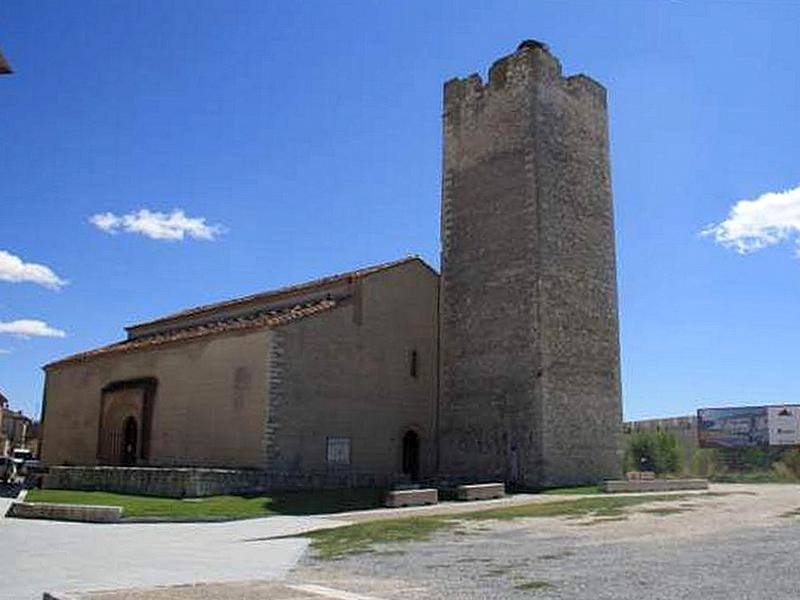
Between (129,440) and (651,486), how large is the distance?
20227 mm

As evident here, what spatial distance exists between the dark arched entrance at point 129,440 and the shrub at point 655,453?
33.6m

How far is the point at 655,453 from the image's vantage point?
59000mm

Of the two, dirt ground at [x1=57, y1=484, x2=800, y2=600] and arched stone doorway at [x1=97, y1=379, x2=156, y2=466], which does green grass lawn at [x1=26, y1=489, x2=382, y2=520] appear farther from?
arched stone doorway at [x1=97, y1=379, x2=156, y2=466]

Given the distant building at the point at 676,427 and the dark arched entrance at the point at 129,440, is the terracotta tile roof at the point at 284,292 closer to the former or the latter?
the dark arched entrance at the point at 129,440

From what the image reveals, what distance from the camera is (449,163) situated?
1374 inches

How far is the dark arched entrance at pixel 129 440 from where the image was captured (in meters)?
34.0

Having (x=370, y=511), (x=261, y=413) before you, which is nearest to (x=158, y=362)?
(x=261, y=413)

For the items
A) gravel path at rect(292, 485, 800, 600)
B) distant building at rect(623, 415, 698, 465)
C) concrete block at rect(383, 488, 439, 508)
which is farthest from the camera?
distant building at rect(623, 415, 698, 465)

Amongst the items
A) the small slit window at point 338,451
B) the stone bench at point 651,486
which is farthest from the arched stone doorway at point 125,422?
the stone bench at point 651,486

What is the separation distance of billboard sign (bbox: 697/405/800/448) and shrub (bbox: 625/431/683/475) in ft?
8.63

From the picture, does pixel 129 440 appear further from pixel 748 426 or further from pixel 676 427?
pixel 676 427

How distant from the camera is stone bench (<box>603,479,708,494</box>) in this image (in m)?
26.6

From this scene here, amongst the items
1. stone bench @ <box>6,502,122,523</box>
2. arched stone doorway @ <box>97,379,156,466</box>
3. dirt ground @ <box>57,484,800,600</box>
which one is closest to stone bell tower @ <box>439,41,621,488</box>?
arched stone doorway @ <box>97,379,156,466</box>

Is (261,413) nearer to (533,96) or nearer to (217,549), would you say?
(217,549)
